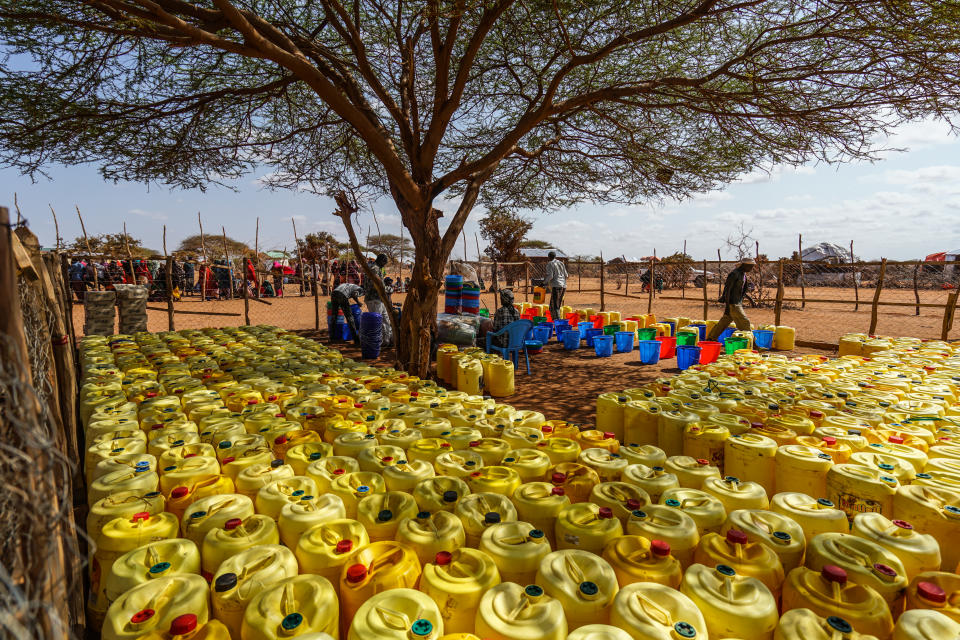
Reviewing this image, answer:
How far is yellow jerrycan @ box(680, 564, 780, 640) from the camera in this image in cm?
141

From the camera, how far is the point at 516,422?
321 cm

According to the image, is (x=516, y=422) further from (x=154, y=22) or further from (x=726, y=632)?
(x=154, y=22)

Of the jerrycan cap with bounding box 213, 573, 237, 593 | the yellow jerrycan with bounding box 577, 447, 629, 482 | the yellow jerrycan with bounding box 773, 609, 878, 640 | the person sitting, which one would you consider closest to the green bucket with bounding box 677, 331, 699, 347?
the person sitting

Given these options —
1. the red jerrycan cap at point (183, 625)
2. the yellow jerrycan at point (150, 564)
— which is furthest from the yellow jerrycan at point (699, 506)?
the yellow jerrycan at point (150, 564)

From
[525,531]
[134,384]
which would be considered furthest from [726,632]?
[134,384]

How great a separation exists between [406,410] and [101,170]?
237 inches

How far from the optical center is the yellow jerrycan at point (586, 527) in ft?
6.02

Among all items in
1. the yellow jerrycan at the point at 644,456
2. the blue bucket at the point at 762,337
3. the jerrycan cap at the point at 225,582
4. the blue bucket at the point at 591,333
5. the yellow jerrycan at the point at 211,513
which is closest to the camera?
the jerrycan cap at the point at 225,582

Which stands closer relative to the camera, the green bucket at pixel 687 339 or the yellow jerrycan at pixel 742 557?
the yellow jerrycan at pixel 742 557

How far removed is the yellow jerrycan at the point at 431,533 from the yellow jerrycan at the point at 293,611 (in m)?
0.37

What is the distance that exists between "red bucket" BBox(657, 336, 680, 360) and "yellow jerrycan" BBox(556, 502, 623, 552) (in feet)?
22.4

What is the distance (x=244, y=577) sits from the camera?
5.29 feet

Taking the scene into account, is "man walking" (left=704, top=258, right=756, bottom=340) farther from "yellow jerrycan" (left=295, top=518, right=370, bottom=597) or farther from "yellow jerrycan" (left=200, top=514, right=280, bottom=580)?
"yellow jerrycan" (left=200, top=514, right=280, bottom=580)

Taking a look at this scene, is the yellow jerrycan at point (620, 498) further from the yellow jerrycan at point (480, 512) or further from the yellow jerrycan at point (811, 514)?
the yellow jerrycan at point (811, 514)
